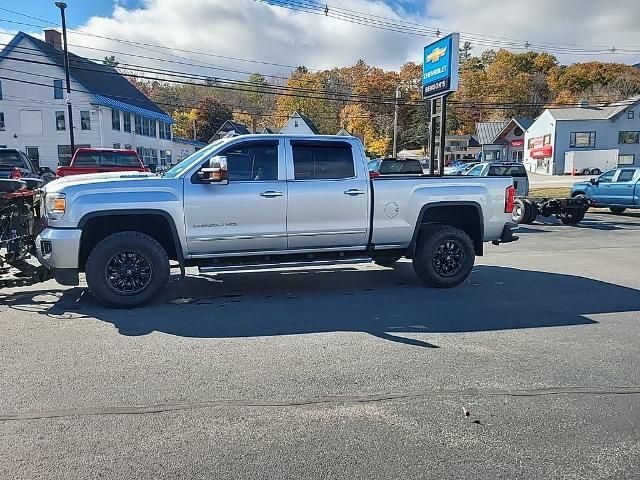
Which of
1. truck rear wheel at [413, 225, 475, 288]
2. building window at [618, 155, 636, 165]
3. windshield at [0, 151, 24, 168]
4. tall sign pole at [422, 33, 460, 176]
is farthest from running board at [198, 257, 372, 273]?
building window at [618, 155, 636, 165]

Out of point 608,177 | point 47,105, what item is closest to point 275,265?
point 608,177

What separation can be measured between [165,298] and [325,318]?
222 centimetres

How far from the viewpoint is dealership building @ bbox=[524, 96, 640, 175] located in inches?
2397

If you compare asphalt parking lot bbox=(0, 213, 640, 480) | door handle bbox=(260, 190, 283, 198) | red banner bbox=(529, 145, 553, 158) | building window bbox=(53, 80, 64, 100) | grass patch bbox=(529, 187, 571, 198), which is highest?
building window bbox=(53, 80, 64, 100)

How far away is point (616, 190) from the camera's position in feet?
61.5

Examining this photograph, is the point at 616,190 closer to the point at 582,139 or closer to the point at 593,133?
the point at 582,139

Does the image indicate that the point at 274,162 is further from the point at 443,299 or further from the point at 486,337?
the point at 486,337

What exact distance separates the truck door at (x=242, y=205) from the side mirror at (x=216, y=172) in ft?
0.35

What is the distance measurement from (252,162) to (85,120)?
37.4 metres

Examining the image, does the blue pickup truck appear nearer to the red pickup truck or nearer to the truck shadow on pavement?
the truck shadow on pavement

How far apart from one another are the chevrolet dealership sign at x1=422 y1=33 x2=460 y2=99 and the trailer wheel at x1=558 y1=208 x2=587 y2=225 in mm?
5188

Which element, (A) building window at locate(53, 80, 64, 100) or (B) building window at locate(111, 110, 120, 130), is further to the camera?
(B) building window at locate(111, 110, 120, 130)

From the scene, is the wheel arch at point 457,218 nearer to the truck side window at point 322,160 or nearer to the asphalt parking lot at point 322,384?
the asphalt parking lot at point 322,384

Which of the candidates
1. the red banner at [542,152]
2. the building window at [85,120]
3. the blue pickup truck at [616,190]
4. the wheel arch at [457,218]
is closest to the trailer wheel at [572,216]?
the blue pickup truck at [616,190]
